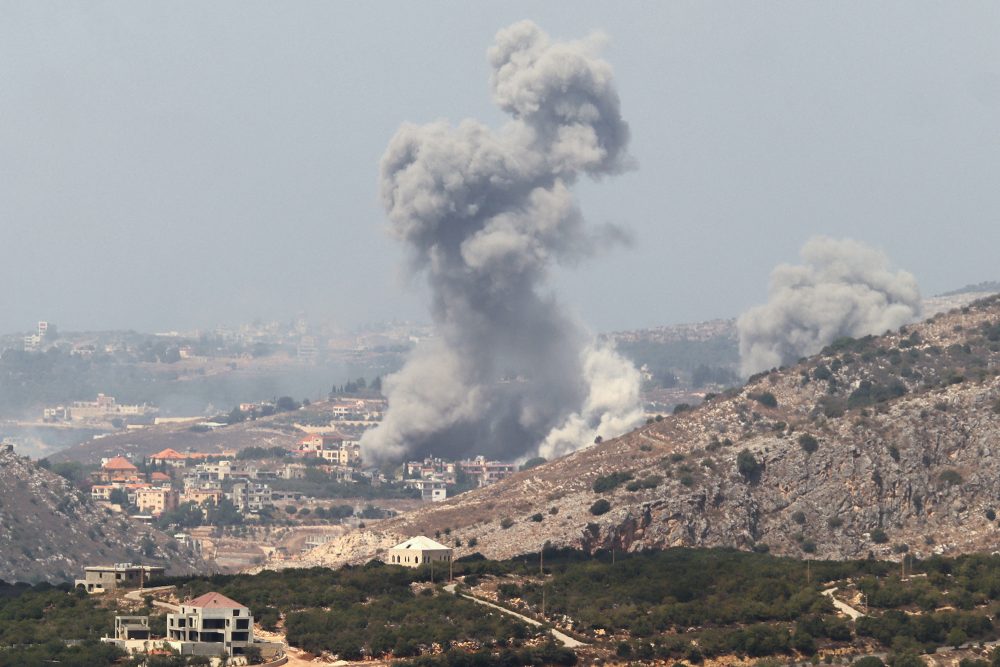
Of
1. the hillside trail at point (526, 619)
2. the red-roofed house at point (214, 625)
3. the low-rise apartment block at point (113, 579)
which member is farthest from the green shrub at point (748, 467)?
the red-roofed house at point (214, 625)

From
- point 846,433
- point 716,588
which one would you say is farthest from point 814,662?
point 846,433

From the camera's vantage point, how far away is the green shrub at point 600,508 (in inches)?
7111

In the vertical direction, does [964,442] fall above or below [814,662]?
above

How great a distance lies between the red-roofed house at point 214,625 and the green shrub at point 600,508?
4795 centimetres

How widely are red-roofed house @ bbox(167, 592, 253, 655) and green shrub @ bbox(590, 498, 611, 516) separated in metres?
47.9

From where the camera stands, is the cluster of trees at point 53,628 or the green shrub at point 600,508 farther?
the green shrub at point 600,508

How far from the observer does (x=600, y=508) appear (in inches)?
A: 7131

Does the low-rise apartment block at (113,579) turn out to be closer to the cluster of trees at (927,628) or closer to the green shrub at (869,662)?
the cluster of trees at (927,628)

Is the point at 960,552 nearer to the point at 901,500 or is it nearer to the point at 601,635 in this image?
the point at 901,500

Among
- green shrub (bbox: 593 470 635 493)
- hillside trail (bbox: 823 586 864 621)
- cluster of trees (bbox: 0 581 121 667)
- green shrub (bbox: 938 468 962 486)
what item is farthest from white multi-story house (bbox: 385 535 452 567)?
green shrub (bbox: 938 468 962 486)

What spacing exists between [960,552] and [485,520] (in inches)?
1362

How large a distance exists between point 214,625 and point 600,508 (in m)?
50.7

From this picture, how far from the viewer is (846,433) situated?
183m

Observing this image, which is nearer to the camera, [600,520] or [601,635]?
[601,635]
